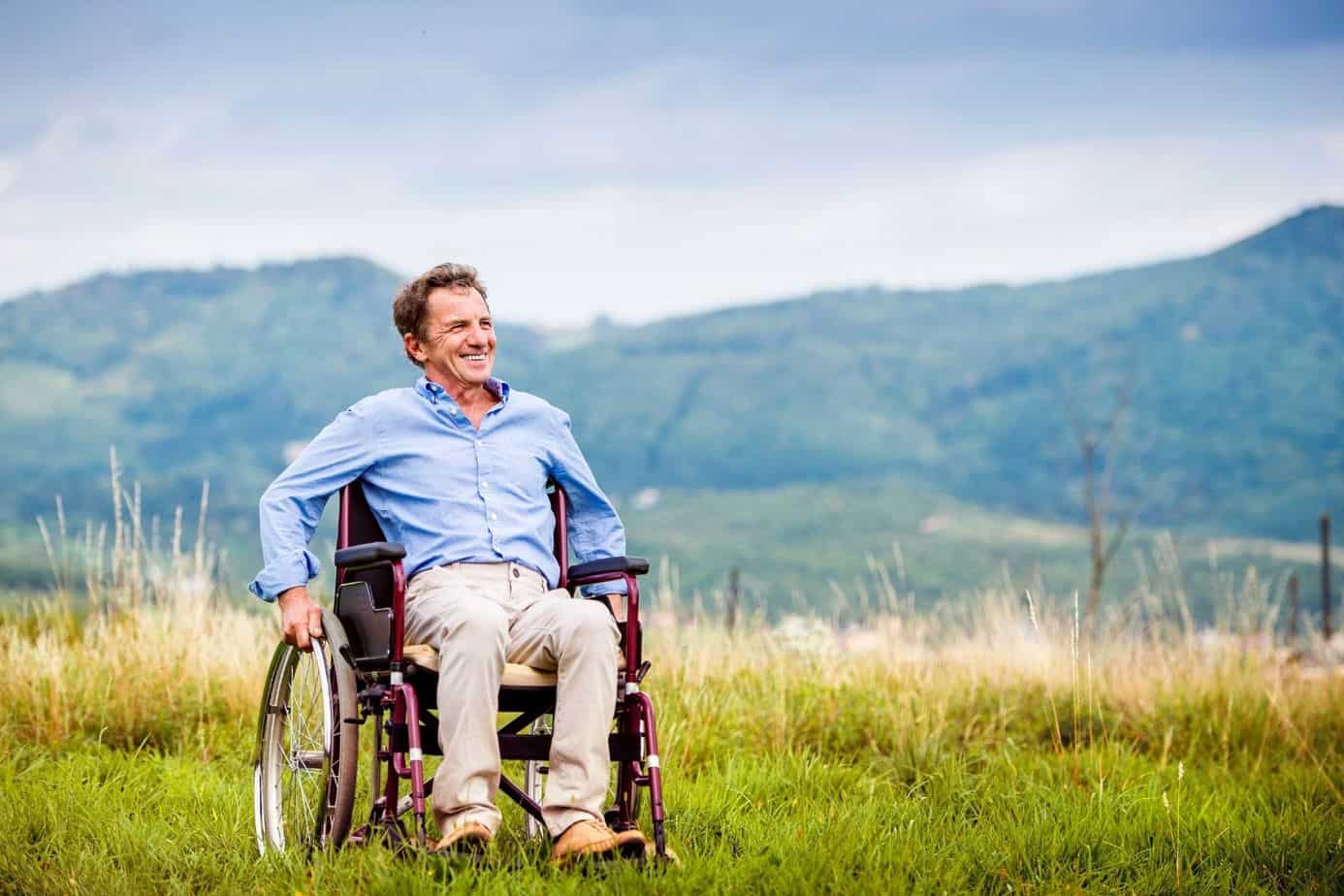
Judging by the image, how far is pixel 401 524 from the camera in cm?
369

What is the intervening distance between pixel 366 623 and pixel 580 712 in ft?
1.79

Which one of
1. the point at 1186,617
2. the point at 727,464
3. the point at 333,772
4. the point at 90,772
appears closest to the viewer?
the point at 333,772

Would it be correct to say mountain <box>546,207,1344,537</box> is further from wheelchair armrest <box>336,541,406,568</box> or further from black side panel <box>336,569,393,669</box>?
wheelchair armrest <box>336,541,406,568</box>

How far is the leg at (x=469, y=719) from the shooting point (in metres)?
3.19

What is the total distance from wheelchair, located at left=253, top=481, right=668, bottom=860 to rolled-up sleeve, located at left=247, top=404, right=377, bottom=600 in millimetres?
76

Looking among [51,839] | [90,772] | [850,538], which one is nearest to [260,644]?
[90,772]

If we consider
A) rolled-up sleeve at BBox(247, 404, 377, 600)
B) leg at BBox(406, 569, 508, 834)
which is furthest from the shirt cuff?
leg at BBox(406, 569, 508, 834)

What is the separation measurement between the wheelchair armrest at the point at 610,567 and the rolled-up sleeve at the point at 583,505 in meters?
0.10

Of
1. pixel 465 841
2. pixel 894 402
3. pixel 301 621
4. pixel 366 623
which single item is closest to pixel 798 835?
pixel 465 841

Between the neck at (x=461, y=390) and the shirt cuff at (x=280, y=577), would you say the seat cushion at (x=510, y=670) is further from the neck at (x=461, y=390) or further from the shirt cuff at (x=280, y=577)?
the neck at (x=461, y=390)

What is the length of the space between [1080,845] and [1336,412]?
528ft

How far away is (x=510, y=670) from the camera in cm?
335

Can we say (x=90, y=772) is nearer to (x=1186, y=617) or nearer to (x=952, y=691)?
(x=952, y=691)

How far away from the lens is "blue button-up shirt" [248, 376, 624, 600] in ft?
11.8
